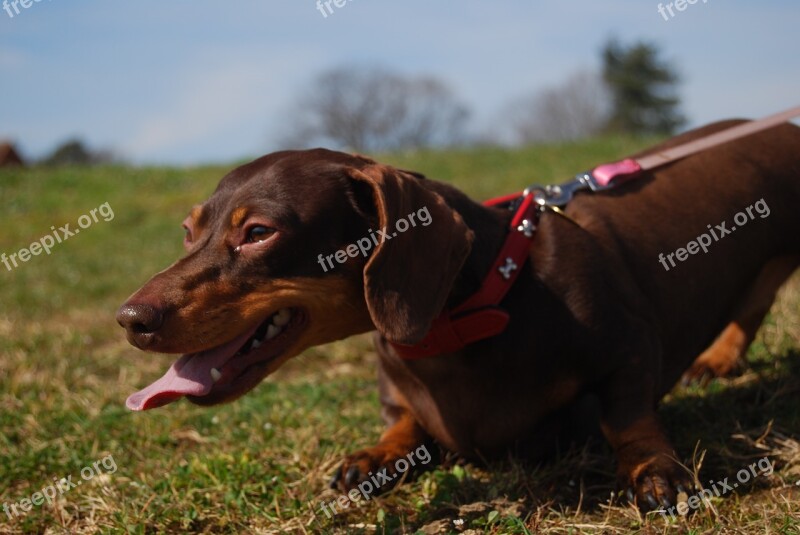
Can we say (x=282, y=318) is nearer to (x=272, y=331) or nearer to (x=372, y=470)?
(x=272, y=331)

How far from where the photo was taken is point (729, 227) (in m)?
3.53

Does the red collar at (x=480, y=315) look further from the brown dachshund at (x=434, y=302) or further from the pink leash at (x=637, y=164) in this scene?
the pink leash at (x=637, y=164)

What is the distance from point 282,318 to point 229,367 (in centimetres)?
21

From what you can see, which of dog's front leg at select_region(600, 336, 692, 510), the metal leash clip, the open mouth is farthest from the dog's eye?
dog's front leg at select_region(600, 336, 692, 510)

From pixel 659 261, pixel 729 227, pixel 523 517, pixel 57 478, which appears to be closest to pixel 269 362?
pixel 523 517

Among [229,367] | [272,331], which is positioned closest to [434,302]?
[272,331]

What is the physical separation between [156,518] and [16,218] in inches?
609

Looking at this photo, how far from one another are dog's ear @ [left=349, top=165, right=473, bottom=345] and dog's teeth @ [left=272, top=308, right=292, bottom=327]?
0.87ft

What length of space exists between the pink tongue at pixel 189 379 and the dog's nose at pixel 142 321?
8.4 inches

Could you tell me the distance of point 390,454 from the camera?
3.03 m

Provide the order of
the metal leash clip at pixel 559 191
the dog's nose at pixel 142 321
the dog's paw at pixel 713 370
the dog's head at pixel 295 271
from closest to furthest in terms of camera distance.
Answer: the dog's nose at pixel 142 321
the dog's head at pixel 295 271
the metal leash clip at pixel 559 191
the dog's paw at pixel 713 370

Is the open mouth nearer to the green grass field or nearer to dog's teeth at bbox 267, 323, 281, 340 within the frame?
dog's teeth at bbox 267, 323, 281, 340

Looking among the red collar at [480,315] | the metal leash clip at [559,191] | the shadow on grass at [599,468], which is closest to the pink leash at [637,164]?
the metal leash clip at [559,191]

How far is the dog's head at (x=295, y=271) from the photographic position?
2506 mm
